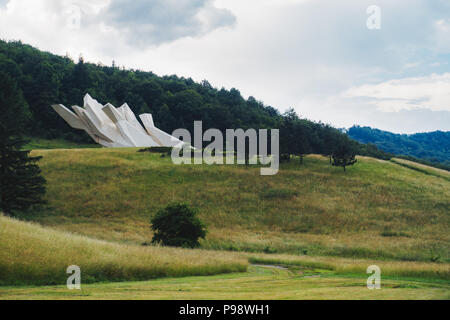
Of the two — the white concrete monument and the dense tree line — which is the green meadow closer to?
the white concrete monument

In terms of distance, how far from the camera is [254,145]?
2805 inches

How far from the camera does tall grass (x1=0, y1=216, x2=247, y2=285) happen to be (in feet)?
45.6

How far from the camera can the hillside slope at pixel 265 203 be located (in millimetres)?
32781

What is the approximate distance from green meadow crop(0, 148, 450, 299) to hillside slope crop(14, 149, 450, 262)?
0.54ft

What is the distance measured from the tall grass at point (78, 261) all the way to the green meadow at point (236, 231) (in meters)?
0.05

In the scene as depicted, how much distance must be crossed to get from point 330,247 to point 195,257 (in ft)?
52.5

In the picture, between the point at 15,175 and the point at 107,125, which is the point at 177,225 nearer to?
the point at 15,175

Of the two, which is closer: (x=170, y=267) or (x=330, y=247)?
(x=170, y=267)

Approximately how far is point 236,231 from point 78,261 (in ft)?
76.7

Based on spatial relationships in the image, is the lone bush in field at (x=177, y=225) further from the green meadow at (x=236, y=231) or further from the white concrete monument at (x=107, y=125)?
the white concrete monument at (x=107, y=125)

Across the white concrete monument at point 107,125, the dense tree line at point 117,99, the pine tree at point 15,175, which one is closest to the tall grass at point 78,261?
the pine tree at point 15,175

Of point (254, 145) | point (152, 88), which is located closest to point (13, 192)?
point (254, 145)

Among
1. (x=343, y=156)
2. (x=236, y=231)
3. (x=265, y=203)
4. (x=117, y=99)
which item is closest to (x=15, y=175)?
(x=236, y=231)

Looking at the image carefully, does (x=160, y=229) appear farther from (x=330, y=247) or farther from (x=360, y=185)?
(x=360, y=185)
